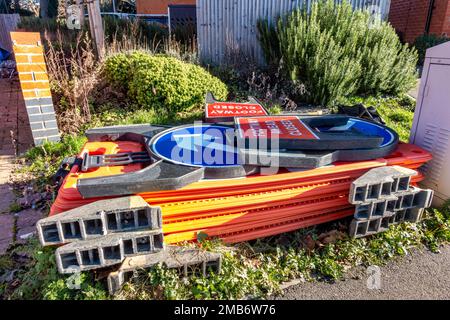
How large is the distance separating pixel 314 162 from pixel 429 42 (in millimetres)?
9713

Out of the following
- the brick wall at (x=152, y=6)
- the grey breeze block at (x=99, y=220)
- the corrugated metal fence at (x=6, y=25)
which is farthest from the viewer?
the brick wall at (x=152, y=6)

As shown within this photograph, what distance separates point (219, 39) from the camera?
25.0 ft

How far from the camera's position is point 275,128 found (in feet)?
9.51

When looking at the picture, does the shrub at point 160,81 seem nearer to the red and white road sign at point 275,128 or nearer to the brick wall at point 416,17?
the red and white road sign at point 275,128

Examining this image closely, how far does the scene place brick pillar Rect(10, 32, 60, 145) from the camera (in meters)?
4.03

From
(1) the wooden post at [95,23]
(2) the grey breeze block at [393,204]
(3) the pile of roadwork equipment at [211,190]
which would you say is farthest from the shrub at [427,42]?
(1) the wooden post at [95,23]

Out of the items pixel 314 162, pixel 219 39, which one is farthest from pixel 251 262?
pixel 219 39

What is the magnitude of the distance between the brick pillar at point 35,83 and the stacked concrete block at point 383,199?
396 cm

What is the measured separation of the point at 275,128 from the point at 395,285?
5.02 feet

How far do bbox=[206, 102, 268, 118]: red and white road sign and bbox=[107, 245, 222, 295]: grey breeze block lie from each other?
187 centimetres

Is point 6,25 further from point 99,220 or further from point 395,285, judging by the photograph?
point 395,285

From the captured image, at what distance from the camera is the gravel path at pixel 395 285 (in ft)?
7.27

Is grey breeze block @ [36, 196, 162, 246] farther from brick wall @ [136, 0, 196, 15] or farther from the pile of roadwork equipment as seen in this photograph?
brick wall @ [136, 0, 196, 15]
